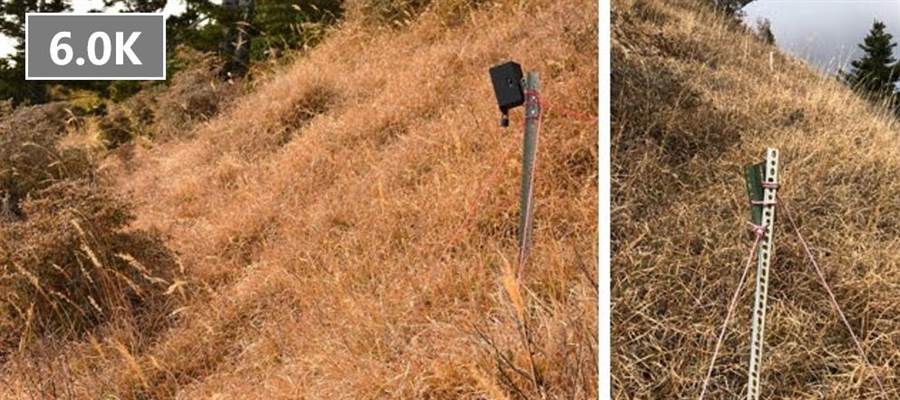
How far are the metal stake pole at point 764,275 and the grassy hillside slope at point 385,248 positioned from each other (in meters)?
0.66

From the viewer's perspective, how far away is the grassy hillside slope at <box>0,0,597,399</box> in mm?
3750

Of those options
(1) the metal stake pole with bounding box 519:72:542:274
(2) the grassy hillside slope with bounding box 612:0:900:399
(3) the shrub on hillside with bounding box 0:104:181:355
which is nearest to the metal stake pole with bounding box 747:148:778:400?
(2) the grassy hillside slope with bounding box 612:0:900:399

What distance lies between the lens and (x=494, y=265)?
4.75 m

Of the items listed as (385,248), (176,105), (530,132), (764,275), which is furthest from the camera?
(176,105)

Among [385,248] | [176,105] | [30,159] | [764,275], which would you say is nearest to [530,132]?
[385,248]

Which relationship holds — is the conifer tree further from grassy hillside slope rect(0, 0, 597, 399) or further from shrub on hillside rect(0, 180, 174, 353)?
shrub on hillside rect(0, 180, 174, 353)

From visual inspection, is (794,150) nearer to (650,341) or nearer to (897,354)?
(897,354)

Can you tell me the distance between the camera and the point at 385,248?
215 inches

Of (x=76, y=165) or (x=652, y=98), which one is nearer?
(x=652, y=98)

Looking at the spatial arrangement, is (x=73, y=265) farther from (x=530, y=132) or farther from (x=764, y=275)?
(x=764, y=275)

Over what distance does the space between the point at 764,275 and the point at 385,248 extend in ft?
10.0

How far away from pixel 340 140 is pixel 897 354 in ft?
18.4

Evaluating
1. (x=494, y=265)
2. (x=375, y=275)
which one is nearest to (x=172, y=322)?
(x=375, y=275)

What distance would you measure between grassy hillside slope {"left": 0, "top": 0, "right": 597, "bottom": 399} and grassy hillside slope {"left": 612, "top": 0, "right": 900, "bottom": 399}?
0.32m
